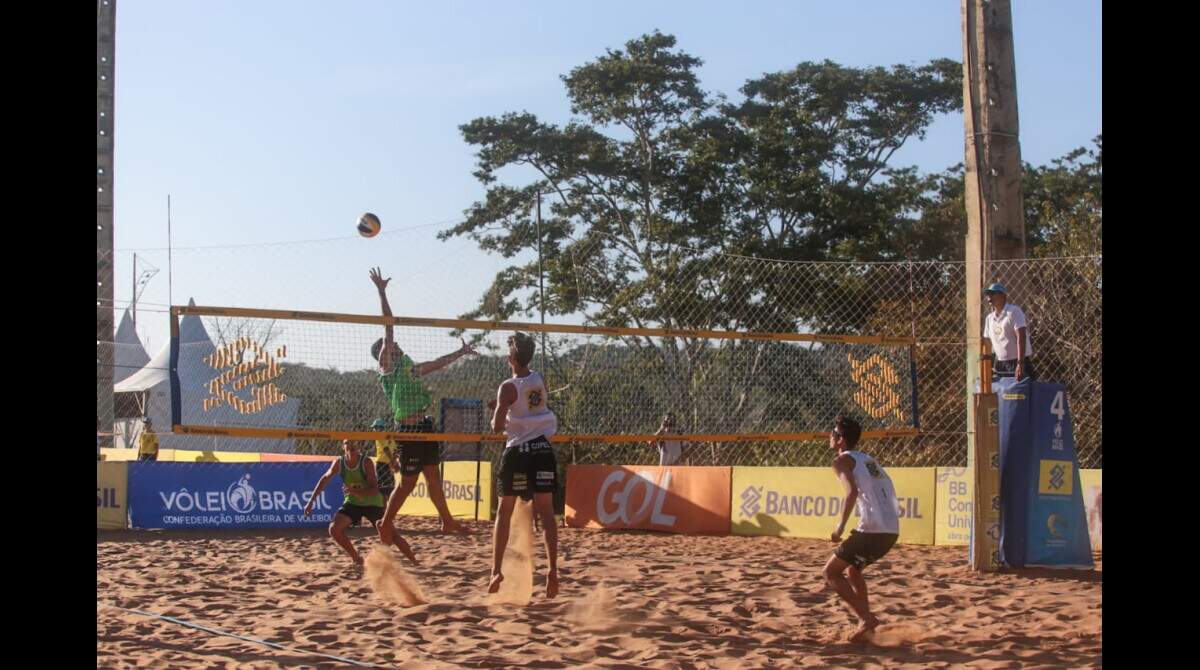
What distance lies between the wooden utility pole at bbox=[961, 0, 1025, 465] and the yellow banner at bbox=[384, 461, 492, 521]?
7842 mm

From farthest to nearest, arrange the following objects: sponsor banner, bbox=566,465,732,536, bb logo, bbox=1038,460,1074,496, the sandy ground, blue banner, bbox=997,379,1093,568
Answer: sponsor banner, bbox=566,465,732,536, bb logo, bbox=1038,460,1074,496, blue banner, bbox=997,379,1093,568, the sandy ground

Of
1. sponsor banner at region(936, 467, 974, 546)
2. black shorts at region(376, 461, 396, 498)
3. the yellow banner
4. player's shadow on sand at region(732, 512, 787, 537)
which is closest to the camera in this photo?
sponsor banner at region(936, 467, 974, 546)

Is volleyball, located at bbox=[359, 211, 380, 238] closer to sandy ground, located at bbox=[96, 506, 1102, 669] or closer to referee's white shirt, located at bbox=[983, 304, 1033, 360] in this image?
sandy ground, located at bbox=[96, 506, 1102, 669]

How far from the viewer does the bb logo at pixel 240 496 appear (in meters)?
15.1

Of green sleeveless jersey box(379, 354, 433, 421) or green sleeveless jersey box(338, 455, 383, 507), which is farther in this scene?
green sleeveless jersey box(379, 354, 433, 421)

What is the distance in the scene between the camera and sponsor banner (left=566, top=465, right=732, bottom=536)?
14.2 m

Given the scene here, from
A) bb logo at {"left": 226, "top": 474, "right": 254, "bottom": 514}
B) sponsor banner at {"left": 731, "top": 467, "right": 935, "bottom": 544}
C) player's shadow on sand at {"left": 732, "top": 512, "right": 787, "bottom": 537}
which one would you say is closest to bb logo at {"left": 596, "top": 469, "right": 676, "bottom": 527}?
player's shadow on sand at {"left": 732, "top": 512, "right": 787, "bottom": 537}

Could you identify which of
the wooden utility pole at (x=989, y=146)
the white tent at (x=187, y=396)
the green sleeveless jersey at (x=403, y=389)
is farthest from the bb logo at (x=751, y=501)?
the white tent at (x=187, y=396)

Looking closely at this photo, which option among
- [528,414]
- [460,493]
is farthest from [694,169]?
[528,414]

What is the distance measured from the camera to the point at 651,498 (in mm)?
14836

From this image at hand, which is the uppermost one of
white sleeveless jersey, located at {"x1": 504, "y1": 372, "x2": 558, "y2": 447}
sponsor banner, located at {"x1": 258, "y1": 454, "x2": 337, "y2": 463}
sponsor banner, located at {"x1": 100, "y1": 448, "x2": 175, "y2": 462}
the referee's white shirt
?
the referee's white shirt

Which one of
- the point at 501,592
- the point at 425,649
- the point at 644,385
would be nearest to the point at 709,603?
the point at 501,592
